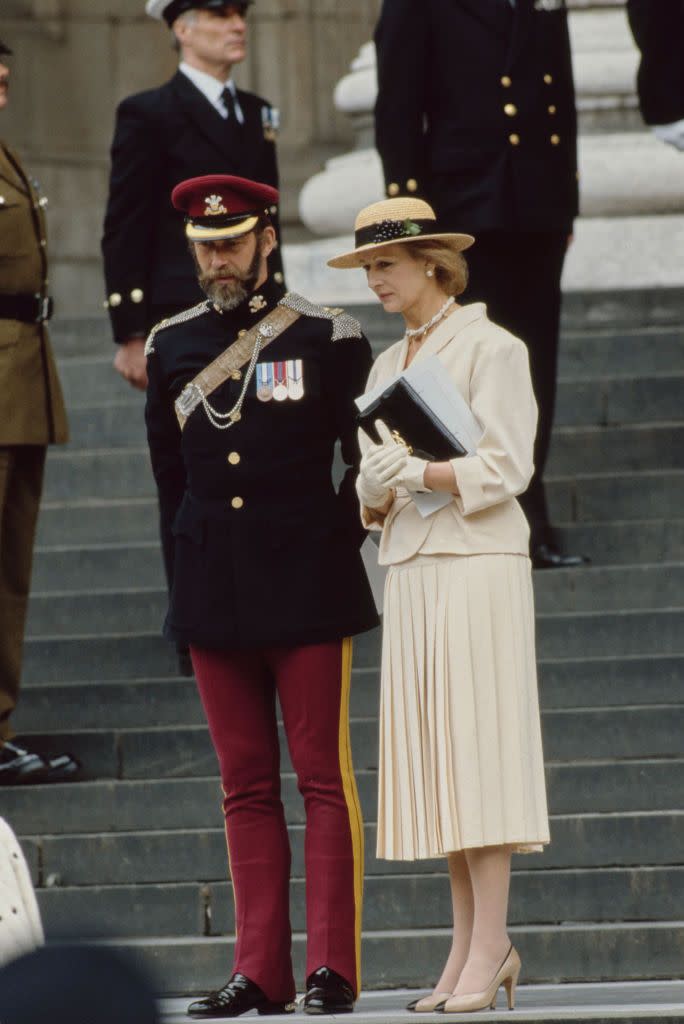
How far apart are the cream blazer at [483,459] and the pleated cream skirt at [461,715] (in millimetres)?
48

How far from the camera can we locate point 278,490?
577cm

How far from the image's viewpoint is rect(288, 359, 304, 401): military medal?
5.78m

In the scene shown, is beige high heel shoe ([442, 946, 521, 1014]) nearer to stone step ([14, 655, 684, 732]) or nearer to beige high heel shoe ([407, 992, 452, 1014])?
beige high heel shoe ([407, 992, 452, 1014])

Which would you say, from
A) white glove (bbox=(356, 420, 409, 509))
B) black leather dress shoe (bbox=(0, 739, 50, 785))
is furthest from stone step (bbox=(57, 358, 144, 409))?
white glove (bbox=(356, 420, 409, 509))

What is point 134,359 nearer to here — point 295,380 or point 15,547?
point 15,547

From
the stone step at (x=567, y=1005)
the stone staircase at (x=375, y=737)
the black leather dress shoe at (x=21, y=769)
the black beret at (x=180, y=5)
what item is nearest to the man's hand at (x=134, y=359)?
the stone staircase at (x=375, y=737)

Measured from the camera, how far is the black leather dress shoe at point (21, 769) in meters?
7.39

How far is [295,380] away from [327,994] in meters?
1.41

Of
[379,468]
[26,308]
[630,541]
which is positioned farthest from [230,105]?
[379,468]

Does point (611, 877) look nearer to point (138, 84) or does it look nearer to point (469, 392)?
point (469, 392)

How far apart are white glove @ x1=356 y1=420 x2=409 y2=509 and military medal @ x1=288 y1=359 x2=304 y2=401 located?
0.87 feet

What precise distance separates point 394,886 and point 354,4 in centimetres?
902

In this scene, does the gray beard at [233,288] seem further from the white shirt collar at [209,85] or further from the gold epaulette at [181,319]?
the white shirt collar at [209,85]

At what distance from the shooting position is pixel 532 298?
8.27 meters
